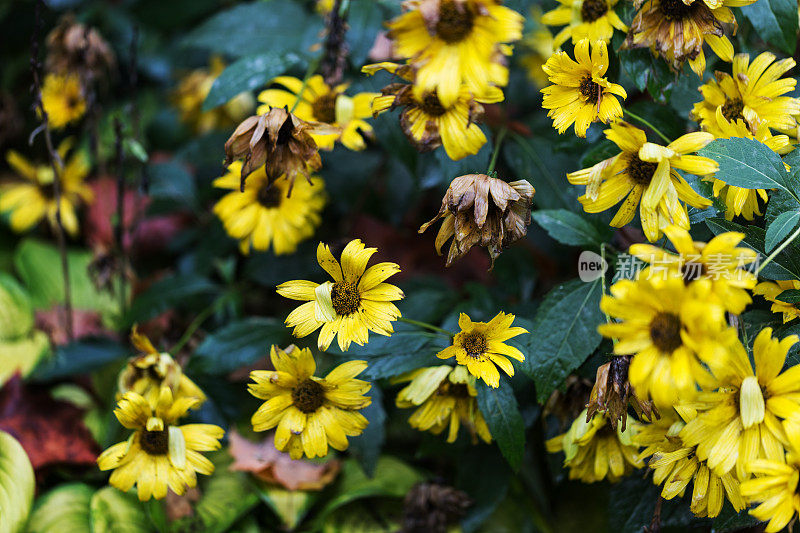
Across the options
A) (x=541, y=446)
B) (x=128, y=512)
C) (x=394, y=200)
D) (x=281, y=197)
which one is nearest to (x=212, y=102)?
(x=281, y=197)

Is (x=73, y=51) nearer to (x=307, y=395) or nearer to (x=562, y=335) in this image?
(x=307, y=395)

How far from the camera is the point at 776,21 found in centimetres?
79

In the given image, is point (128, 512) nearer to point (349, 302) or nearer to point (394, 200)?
point (349, 302)

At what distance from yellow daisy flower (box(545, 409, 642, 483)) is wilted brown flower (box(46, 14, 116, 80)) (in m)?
1.02

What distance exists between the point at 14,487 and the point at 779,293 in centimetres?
96

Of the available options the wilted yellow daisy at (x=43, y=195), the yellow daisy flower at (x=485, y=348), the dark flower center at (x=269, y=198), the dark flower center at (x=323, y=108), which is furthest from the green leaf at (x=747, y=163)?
the wilted yellow daisy at (x=43, y=195)

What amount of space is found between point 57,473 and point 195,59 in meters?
1.05

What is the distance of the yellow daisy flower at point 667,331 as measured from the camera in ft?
1.65

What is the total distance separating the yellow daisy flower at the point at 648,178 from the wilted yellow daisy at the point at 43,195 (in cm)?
104

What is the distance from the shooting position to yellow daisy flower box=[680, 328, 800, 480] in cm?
56

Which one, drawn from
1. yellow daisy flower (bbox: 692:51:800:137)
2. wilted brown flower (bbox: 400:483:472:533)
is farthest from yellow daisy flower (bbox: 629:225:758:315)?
wilted brown flower (bbox: 400:483:472:533)

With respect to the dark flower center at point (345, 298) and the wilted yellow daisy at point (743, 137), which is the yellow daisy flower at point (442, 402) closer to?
the dark flower center at point (345, 298)

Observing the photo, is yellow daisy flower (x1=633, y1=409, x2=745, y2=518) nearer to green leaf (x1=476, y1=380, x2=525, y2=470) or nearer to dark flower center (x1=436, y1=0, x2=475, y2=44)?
green leaf (x1=476, y1=380, x2=525, y2=470)

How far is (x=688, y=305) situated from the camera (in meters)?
0.50
